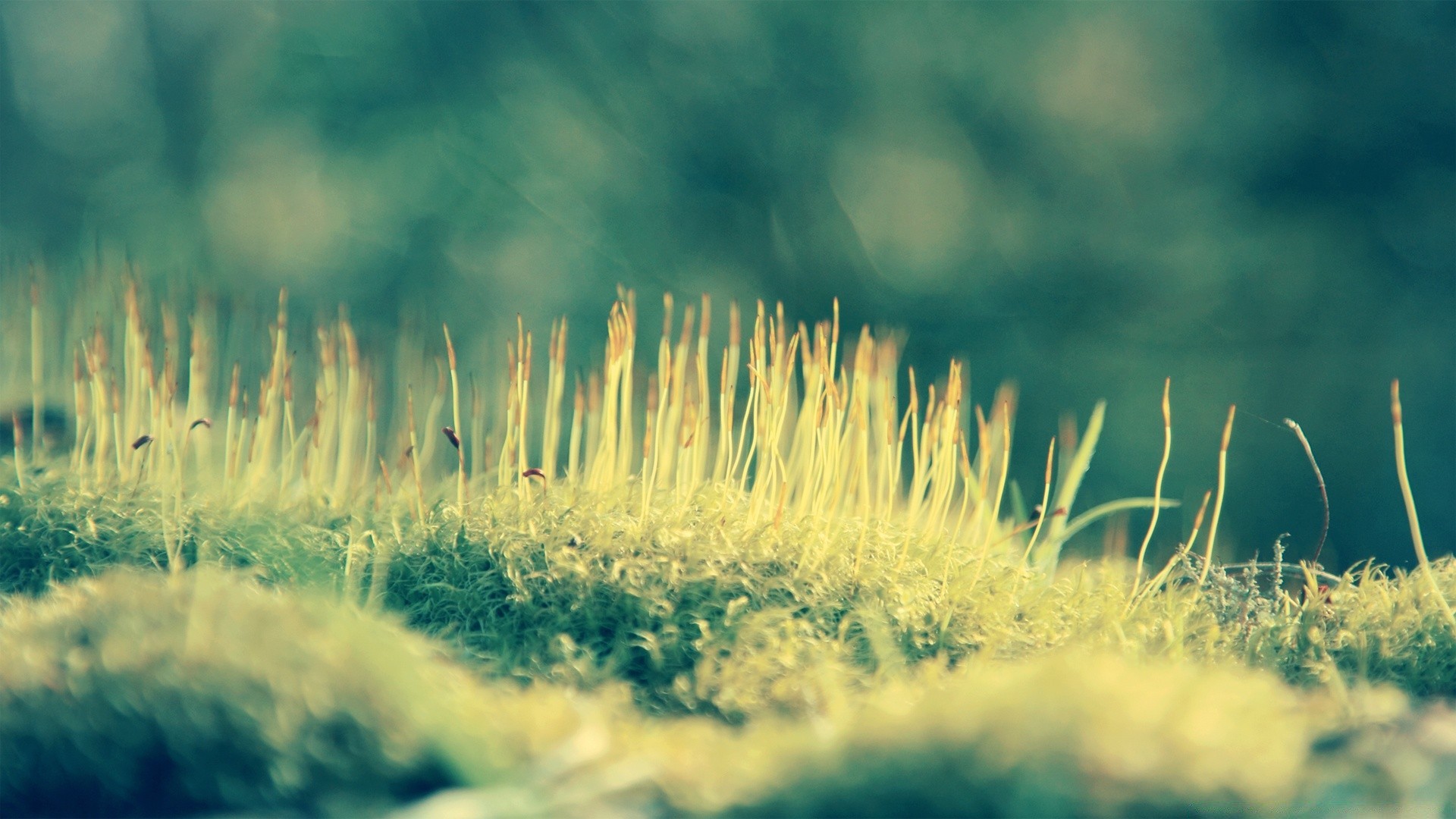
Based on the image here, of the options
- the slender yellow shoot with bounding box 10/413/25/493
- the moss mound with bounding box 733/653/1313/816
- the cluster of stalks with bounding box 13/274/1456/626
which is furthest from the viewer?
the slender yellow shoot with bounding box 10/413/25/493

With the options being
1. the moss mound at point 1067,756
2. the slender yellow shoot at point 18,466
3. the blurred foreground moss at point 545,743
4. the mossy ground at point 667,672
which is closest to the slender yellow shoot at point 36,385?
the slender yellow shoot at point 18,466

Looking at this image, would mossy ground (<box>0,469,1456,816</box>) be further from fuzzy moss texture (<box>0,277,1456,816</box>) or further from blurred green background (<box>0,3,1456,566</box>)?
blurred green background (<box>0,3,1456,566</box>)

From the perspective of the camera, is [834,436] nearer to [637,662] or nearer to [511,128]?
[637,662]

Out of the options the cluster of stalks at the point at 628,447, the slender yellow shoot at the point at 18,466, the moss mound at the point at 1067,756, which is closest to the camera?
the moss mound at the point at 1067,756

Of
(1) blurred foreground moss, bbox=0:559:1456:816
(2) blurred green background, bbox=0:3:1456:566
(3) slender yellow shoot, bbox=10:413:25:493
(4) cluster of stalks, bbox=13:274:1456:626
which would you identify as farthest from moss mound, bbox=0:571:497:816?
(2) blurred green background, bbox=0:3:1456:566

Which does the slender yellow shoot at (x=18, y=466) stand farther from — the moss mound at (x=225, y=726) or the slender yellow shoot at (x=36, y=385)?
the moss mound at (x=225, y=726)

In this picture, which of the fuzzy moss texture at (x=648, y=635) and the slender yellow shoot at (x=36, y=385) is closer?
the fuzzy moss texture at (x=648, y=635)

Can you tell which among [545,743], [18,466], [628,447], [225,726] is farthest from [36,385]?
[545,743]

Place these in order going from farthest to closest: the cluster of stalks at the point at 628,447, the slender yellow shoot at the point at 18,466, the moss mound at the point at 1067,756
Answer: the slender yellow shoot at the point at 18,466 < the cluster of stalks at the point at 628,447 < the moss mound at the point at 1067,756
